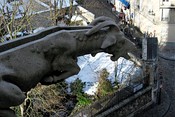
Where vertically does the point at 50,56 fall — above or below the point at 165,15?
above

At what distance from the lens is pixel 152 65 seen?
67.8 feet

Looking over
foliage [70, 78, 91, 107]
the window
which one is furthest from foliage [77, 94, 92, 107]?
the window

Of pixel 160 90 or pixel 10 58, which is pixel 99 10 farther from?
pixel 10 58

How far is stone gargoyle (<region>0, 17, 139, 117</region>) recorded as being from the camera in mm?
4855

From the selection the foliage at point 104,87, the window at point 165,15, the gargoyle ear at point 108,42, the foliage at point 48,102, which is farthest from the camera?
the window at point 165,15

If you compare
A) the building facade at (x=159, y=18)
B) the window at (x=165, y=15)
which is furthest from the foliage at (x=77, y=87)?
the window at (x=165, y=15)

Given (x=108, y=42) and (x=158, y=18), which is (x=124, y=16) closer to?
(x=158, y=18)

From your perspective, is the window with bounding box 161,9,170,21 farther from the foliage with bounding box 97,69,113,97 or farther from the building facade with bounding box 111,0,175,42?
the foliage with bounding box 97,69,113,97

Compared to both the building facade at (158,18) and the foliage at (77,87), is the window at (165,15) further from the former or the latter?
the foliage at (77,87)

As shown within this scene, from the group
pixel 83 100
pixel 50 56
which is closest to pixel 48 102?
pixel 83 100

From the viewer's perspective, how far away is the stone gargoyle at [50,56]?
4855 millimetres

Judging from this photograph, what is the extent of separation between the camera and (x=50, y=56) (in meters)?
5.31

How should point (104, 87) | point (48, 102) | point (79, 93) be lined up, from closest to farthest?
point (48, 102), point (104, 87), point (79, 93)

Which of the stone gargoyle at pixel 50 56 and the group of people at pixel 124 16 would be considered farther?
the group of people at pixel 124 16
